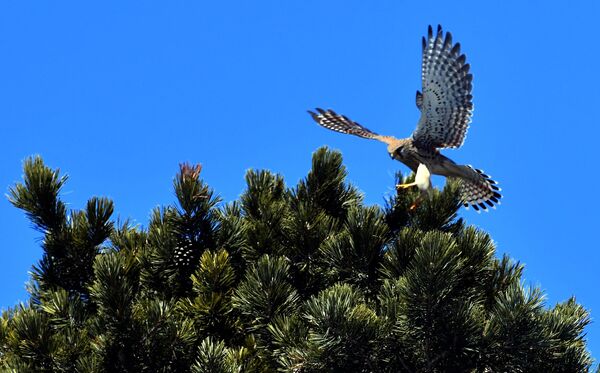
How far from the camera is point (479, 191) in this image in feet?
52.7

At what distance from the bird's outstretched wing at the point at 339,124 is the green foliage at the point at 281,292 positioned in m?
3.75

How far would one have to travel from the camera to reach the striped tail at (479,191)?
1583 cm

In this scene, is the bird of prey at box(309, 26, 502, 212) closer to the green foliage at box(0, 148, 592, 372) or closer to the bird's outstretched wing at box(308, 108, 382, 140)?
the bird's outstretched wing at box(308, 108, 382, 140)

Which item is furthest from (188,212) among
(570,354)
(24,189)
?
(570,354)

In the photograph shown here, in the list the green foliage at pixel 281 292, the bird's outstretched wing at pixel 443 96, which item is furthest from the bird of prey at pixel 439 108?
the green foliage at pixel 281 292

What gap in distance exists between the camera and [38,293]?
12.1m

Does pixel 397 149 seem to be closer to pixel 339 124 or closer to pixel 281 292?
pixel 339 124

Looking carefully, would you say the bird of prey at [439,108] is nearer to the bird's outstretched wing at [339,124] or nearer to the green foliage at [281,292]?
the bird's outstretched wing at [339,124]

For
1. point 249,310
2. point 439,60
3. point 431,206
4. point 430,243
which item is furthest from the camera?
point 439,60

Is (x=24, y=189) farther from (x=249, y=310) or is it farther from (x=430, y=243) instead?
(x=430, y=243)

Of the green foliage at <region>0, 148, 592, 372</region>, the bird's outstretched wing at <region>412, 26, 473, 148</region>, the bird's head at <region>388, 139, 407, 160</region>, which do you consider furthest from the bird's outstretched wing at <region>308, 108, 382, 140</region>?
the green foliage at <region>0, 148, 592, 372</region>

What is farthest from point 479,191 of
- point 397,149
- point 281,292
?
point 281,292

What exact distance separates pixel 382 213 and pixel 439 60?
3.30 metres

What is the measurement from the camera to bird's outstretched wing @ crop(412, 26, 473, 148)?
47.2ft
